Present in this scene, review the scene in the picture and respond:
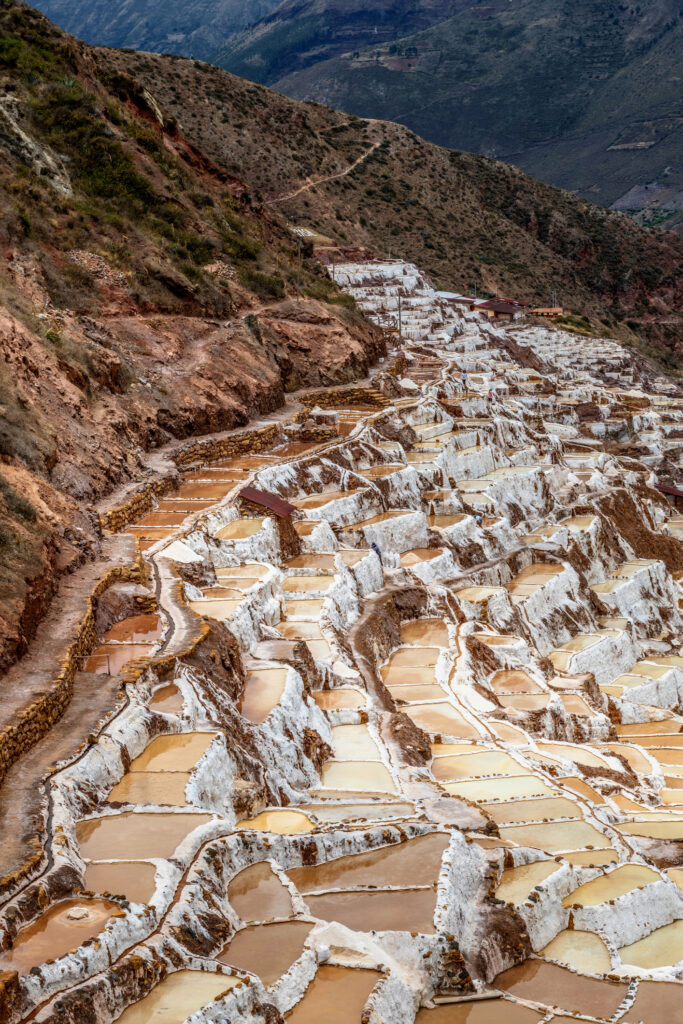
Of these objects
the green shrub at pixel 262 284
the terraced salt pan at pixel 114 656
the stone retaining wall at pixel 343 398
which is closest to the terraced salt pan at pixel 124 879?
the terraced salt pan at pixel 114 656

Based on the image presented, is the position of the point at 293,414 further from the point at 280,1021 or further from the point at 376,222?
the point at 376,222

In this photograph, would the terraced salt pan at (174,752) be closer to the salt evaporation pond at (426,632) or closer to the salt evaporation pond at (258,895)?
the salt evaporation pond at (258,895)

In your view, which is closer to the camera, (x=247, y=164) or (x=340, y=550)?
(x=340, y=550)

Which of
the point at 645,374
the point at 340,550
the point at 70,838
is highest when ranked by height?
the point at 70,838

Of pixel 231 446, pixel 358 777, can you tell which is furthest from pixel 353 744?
pixel 231 446

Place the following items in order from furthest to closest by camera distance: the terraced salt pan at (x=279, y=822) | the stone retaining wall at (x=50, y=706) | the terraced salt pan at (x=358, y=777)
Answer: the terraced salt pan at (x=358, y=777) → the terraced salt pan at (x=279, y=822) → the stone retaining wall at (x=50, y=706)

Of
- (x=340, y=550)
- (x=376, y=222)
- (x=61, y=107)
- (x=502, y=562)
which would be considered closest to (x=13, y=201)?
(x=61, y=107)
